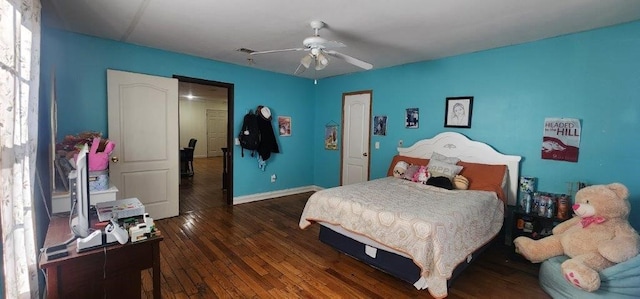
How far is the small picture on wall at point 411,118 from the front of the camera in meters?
4.22

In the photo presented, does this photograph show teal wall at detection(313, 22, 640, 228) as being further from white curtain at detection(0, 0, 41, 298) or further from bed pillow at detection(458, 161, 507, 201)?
white curtain at detection(0, 0, 41, 298)

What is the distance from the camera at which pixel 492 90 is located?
3447 mm

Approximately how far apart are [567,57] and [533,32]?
472mm

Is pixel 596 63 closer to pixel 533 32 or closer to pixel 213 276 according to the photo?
pixel 533 32

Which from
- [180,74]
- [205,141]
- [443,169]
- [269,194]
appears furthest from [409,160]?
[205,141]

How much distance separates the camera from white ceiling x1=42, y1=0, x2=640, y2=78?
90.8 inches

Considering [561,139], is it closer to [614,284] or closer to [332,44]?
[614,284]

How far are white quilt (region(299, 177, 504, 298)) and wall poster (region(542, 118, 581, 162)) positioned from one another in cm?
79

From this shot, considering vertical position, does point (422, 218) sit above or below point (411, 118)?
below

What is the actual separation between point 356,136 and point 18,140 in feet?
13.9

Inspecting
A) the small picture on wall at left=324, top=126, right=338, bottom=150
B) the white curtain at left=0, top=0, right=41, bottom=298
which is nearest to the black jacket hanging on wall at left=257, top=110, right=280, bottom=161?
the small picture on wall at left=324, top=126, right=338, bottom=150

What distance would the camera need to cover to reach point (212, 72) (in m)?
4.28

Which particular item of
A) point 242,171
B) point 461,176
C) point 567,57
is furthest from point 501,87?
point 242,171

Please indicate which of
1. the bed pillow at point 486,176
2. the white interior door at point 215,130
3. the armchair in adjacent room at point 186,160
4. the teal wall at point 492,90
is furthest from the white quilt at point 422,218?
the white interior door at point 215,130
